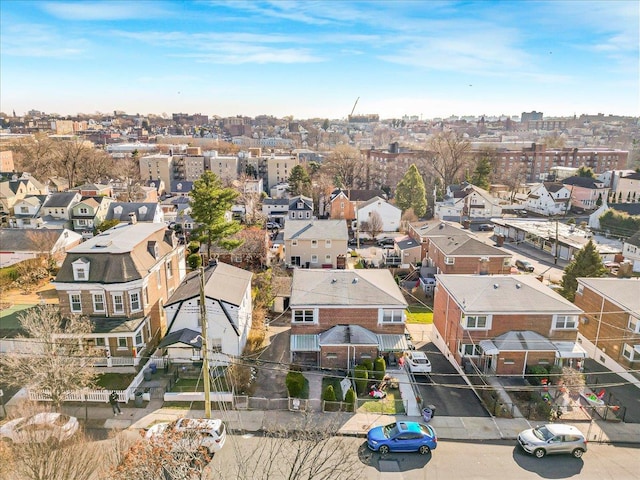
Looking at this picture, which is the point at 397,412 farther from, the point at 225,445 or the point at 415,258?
the point at 415,258

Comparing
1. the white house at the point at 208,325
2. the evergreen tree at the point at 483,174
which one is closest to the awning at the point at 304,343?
the white house at the point at 208,325

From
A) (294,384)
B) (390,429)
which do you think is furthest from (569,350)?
(294,384)

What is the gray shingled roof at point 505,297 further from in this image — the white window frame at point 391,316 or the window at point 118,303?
the window at point 118,303

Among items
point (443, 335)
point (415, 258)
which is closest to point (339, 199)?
point (415, 258)

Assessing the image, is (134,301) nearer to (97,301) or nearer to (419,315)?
(97,301)

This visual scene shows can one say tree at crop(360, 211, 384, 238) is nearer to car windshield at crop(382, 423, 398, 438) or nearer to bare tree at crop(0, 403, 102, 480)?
car windshield at crop(382, 423, 398, 438)

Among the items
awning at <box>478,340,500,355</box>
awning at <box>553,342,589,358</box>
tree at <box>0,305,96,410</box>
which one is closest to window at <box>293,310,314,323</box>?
awning at <box>478,340,500,355</box>
